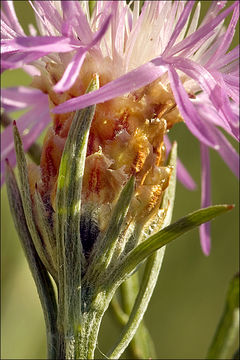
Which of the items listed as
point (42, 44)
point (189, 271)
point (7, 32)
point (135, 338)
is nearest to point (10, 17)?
point (7, 32)

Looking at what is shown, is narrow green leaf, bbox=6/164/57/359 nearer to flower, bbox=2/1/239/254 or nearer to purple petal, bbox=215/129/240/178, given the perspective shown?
flower, bbox=2/1/239/254

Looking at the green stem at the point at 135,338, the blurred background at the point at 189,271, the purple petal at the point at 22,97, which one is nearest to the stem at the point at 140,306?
the green stem at the point at 135,338

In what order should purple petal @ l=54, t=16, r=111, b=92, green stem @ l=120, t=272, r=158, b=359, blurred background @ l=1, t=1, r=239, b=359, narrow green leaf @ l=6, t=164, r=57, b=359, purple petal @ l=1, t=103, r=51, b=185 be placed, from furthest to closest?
blurred background @ l=1, t=1, r=239, b=359 < purple petal @ l=1, t=103, r=51, b=185 < green stem @ l=120, t=272, r=158, b=359 < narrow green leaf @ l=6, t=164, r=57, b=359 < purple petal @ l=54, t=16, r=111, b=92

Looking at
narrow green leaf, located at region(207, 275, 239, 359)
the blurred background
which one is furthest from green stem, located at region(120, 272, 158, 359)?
the blurred background

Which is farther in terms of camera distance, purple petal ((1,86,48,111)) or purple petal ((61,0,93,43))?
purple petal ((1,86,48,111))

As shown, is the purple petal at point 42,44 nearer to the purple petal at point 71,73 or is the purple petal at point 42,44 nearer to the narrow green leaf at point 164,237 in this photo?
the purple petal at point 71,73

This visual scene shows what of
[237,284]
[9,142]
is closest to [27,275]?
[9,142]
